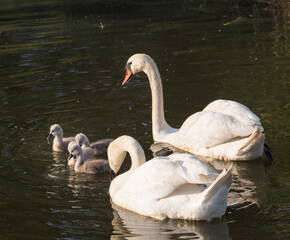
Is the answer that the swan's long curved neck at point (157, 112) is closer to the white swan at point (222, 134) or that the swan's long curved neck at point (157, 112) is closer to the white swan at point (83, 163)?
the white swan at point (222, 134)

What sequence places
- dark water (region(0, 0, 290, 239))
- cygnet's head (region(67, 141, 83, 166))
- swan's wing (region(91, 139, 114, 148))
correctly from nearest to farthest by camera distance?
→ dark water (region(0, 0, 290, 239)), cygnet's head (region(67, 141, 83, 166)), swan's wing (region(91, 139, 114, 148))

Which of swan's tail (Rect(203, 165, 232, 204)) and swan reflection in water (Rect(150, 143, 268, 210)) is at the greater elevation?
swan's tail (Rect(203, 165, 232, 204))

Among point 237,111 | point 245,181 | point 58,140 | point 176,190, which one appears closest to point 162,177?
point 176,190

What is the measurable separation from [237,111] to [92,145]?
2.31 meters

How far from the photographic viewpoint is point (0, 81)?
14.5 meters

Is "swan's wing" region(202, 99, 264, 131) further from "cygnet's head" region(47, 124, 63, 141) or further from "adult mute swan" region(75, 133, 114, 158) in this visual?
"cygnet's head" region(47, 124, 63, 141)

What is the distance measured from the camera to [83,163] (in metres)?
9.00

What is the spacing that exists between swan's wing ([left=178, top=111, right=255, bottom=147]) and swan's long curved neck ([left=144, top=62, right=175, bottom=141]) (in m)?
0.61

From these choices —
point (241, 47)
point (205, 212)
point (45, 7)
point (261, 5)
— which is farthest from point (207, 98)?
point (45, 7)

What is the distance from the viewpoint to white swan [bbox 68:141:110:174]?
8.85 m

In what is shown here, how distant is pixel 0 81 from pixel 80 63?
218 cm

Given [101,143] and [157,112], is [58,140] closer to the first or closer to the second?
[101,143]

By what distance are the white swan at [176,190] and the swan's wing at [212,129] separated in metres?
1.93

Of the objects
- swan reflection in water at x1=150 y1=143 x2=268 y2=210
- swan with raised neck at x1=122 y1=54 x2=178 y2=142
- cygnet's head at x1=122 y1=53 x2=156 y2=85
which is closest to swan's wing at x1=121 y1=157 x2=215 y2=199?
swan reflection in water at x1=150 y1=143 x2=268 y2=210
